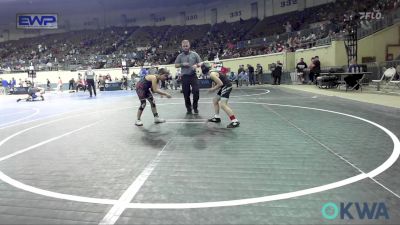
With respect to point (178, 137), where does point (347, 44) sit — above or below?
above

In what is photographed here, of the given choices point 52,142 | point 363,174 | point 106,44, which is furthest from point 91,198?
point 106,44

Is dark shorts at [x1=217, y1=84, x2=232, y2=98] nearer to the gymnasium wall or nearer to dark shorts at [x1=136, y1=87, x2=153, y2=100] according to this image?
dark shorts at [x1=136, y1=87, x2=153, y2=100]

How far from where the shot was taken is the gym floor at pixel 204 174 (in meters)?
3.10

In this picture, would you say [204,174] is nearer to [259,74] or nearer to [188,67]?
[188,67]

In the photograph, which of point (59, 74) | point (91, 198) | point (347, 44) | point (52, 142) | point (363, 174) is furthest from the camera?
point (59, 74)

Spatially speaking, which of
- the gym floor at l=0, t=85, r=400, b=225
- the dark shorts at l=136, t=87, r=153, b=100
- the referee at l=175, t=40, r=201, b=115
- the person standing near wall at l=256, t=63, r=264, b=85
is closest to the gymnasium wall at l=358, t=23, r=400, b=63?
the person standing near wall at l=256, t=63, r=264, b=85

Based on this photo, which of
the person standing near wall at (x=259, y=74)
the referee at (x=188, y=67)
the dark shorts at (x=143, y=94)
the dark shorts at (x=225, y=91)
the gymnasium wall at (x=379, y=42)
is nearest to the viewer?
the dark shorts at (x=225, y=91)

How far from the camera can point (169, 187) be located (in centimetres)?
375

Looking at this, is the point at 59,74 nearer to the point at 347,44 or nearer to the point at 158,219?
the point at 347,44

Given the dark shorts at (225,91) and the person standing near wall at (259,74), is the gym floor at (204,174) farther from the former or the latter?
the person standing near wall at (259,74)

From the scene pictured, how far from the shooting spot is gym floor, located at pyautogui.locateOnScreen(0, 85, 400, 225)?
3.10 meters

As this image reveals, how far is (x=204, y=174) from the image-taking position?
13.7ft

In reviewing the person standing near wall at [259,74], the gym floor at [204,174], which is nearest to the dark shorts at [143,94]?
the gym floor at [204,174]

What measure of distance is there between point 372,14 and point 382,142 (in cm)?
1949
